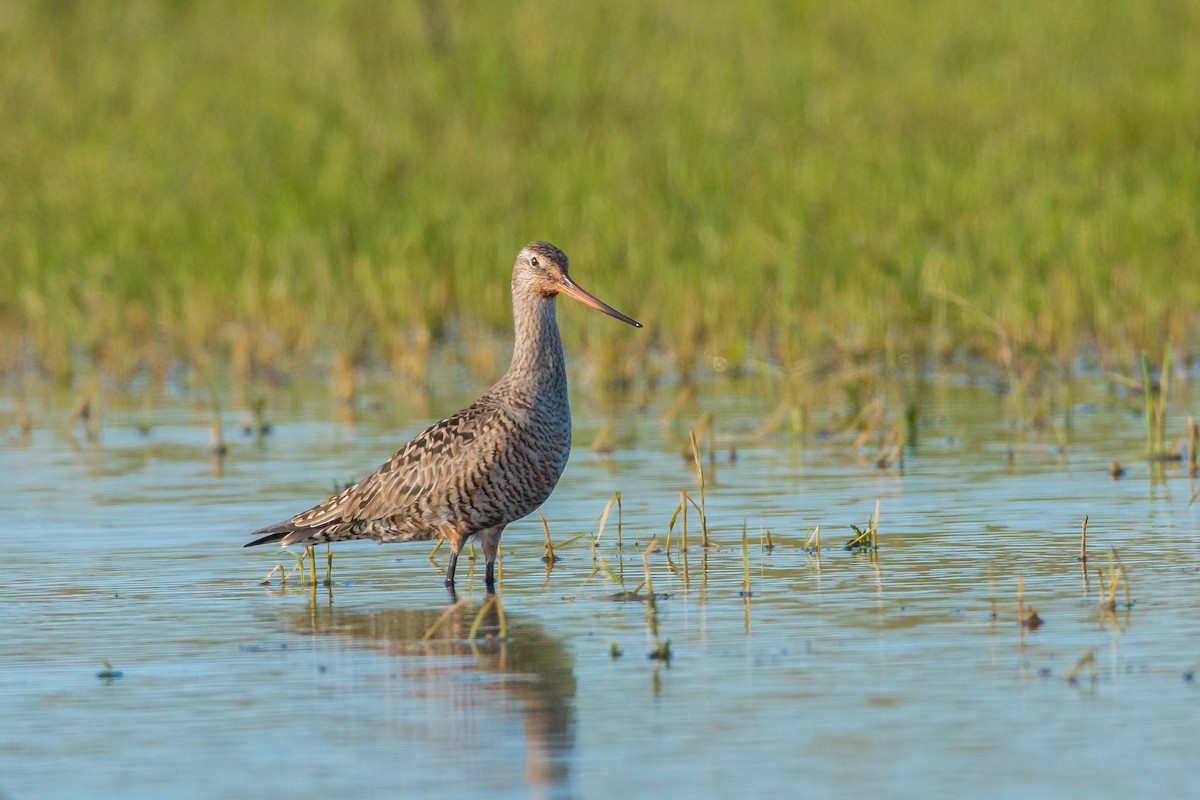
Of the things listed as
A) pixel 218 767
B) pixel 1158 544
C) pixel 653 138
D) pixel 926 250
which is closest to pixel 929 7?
pixel 653 138

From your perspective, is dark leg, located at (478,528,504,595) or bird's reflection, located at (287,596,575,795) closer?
bird's reflection, located at (287,596,575,795)

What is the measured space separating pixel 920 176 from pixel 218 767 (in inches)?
499

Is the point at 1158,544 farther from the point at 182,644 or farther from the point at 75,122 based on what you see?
the point at 75,122

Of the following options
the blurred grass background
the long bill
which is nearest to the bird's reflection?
the long bill

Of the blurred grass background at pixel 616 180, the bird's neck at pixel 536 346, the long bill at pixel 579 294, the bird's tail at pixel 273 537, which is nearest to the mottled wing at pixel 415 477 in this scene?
the bird's tail at pixel 273 537

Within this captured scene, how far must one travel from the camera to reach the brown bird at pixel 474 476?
26.1ft

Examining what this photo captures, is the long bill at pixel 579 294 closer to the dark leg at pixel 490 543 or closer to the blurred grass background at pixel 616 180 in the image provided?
the dark leg at pixel 490 543

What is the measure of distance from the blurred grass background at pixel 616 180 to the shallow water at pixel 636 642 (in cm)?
264

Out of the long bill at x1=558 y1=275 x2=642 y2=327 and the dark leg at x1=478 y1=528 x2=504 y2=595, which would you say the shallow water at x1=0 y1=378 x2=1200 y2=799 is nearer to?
the dark leg at x1=478 y1=528 x2=504 y2=595

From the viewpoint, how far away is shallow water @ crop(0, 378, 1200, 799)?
5.25 m

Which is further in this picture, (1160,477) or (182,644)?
(1160,477)

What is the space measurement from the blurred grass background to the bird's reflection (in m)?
5.09

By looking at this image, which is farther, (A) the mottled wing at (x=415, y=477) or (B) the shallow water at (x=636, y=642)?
(A) the mottled wing at (x=415, y=477)

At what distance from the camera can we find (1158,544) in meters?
8.20
